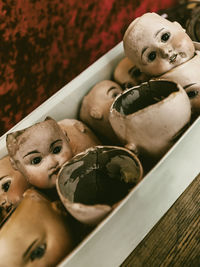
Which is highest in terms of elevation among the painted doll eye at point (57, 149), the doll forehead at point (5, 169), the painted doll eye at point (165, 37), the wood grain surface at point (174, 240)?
the painted doll eye at point (165, 37)

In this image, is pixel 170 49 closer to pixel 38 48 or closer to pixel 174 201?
pixel 174 201

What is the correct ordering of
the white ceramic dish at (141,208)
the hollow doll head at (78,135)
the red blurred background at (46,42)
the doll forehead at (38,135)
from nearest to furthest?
the white ceramic dish at (141,208)
the doll forehead at (38,135)
the hollow doll head at (78,135)
the red blurred background at (46,42)

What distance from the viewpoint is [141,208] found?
1.93 ft

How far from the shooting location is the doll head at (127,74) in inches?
33.7

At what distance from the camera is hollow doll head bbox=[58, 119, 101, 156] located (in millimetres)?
762

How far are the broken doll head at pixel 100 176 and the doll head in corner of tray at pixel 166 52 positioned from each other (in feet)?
0.74

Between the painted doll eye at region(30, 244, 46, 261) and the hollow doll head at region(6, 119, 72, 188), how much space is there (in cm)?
13

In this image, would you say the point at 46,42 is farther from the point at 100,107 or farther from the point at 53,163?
the point at 53,163

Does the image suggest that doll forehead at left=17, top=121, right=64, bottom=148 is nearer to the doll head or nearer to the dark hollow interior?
the dark hollow interior

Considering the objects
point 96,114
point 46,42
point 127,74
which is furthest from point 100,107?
point 46,42

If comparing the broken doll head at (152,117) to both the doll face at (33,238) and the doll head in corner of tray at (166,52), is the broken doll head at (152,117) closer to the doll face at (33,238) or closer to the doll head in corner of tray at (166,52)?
the doll head in corner of tray at (166,52)

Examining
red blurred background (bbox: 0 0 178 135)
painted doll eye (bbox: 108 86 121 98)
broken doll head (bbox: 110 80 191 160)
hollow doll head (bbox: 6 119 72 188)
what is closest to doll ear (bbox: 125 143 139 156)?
broken doll head (bbox: 110 80 191 160)

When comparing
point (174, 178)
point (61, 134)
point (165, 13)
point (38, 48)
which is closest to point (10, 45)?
point (38, 48)

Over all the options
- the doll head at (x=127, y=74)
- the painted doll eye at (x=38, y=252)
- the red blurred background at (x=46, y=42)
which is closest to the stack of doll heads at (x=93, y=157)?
the painted doll eye at (x=38, y=252)
